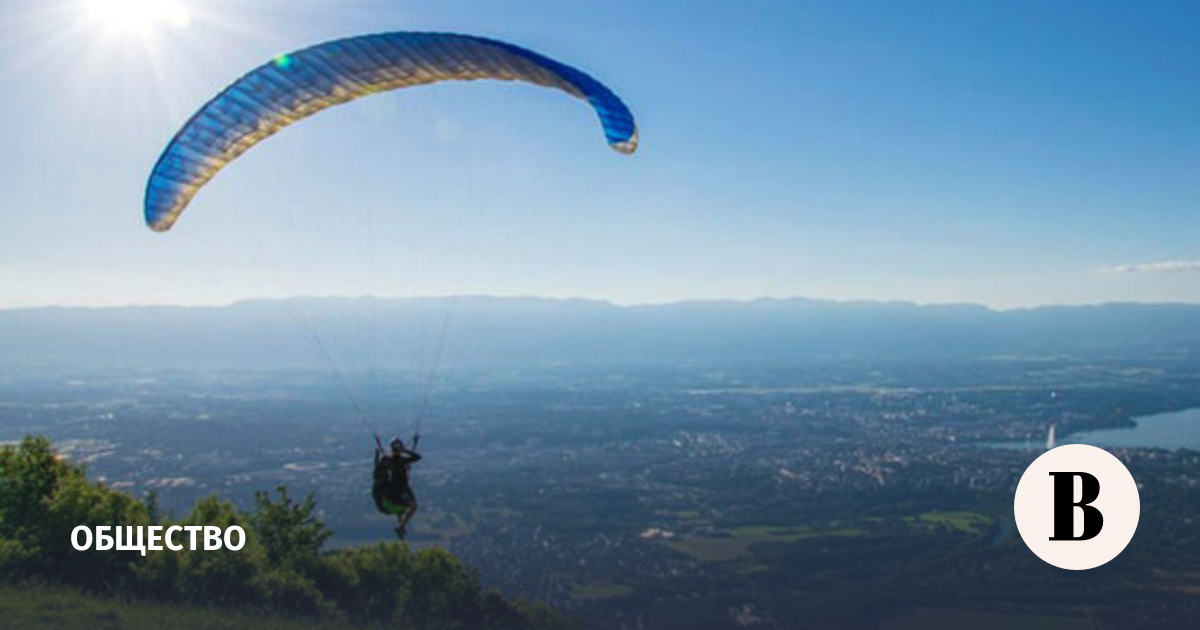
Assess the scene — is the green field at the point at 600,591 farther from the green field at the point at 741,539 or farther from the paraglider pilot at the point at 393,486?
the paraglider pilot at the point at 393,486

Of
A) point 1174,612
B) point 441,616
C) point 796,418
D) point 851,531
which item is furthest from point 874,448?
point 441,616

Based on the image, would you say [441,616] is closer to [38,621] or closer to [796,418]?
[38,621]

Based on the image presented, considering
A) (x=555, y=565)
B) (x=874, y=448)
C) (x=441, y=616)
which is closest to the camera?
(x=441, y=616)

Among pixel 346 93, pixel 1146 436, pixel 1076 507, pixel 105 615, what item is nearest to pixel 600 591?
pixel 1076 507

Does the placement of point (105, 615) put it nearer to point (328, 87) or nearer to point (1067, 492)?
point (328, 87)

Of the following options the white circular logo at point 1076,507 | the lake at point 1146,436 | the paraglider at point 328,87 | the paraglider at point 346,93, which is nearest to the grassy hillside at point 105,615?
the paraglider at point 346,93

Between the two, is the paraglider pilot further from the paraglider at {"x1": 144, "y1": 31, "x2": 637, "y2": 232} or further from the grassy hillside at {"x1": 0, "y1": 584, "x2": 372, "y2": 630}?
the grassy hillside at {"x1": 0, "y1": 584, "x2": 372, "y2": 630}

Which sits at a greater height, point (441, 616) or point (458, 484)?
point (441, 616)

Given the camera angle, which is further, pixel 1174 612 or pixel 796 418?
pixel 796 418

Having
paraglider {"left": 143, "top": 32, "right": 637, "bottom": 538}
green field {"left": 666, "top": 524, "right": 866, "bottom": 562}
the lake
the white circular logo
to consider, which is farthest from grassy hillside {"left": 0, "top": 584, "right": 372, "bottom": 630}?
the lake
